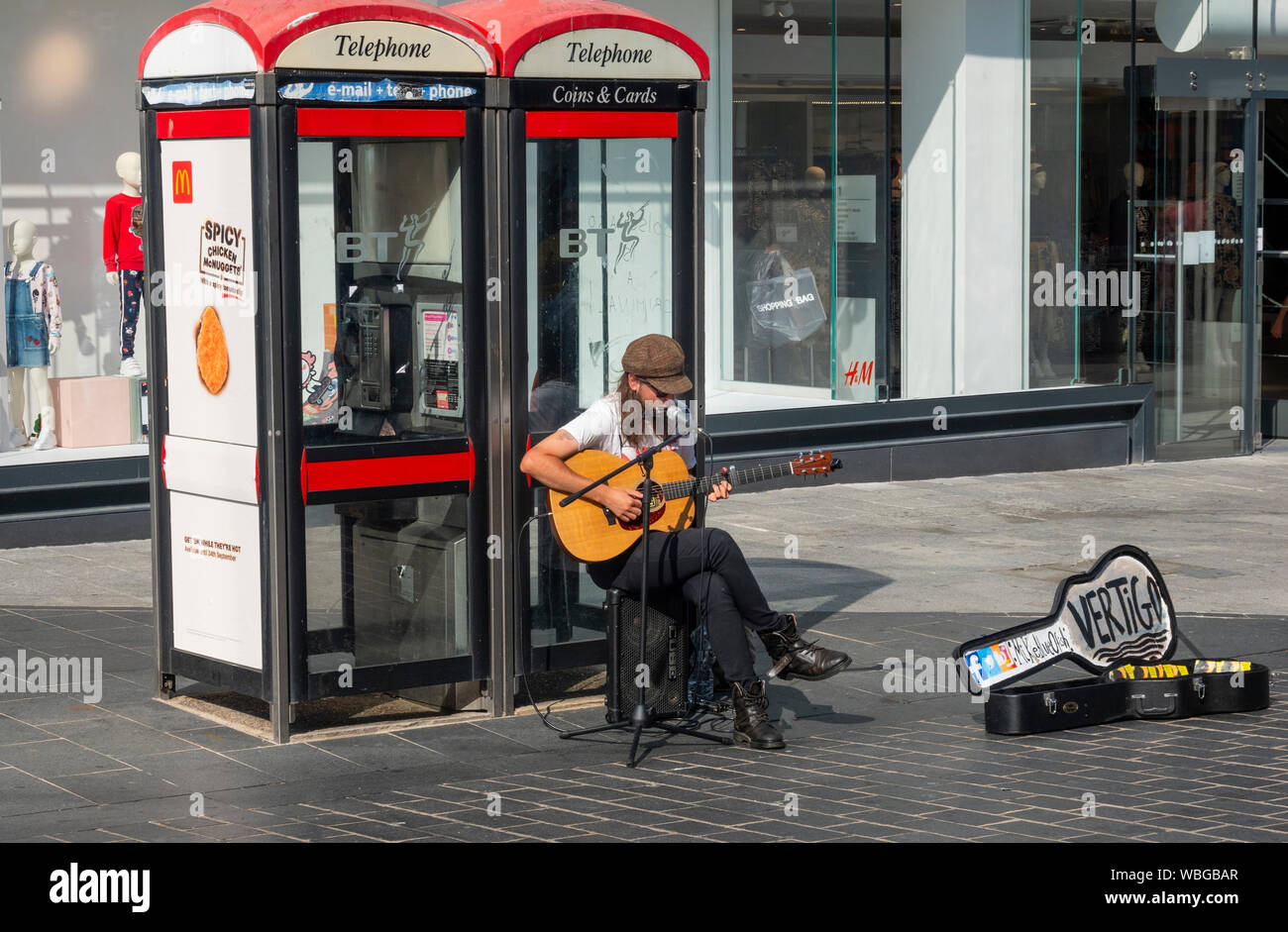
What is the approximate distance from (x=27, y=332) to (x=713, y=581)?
21.5ft

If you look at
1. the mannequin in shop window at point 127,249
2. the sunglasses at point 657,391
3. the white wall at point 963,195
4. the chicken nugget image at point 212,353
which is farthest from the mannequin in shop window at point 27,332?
the white wall at point 963,195

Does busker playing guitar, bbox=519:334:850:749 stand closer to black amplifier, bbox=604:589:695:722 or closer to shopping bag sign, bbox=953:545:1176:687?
black amplifier, bbox=604:589:695:722

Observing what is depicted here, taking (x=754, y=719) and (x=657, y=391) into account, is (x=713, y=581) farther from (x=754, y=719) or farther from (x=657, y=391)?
(x=657, y=391)

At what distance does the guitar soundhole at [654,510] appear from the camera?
695 centimetres

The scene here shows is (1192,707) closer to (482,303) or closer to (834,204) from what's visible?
(482,303)

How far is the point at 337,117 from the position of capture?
6719 mm

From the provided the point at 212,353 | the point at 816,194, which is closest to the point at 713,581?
the point at 212,353

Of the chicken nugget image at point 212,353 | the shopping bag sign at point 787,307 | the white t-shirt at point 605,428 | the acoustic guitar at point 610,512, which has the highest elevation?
the shopping bag sign at point 787,307

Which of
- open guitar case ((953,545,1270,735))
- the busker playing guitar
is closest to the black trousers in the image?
the busker playing guitar

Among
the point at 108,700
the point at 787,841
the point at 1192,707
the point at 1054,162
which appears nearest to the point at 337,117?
the point at 108,700

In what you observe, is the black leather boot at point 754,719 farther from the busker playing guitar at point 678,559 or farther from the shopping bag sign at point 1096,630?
the shopping bag sign at point 1096,630

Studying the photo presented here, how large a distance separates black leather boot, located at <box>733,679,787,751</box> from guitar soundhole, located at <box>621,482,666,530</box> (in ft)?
2.30

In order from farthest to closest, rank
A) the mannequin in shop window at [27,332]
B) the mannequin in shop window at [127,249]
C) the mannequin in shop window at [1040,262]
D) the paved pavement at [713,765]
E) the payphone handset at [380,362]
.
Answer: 1. the mannequin in shop window at [1040,262]
2. the mannequin in shop window at [127,249]
3. the mannequin in shop window at [27,332]
4. the payphone handset at [380,362]
5. the paved pavement at [713,765]

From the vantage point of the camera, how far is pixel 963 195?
47.5 feet
